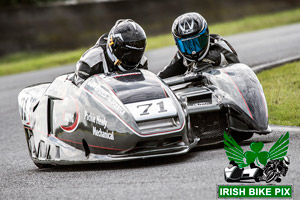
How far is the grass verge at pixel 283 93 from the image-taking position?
8.12 m

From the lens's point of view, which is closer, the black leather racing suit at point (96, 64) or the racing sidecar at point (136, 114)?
the racing sidecar at point (136, 114)

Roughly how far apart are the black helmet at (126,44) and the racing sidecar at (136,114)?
412mm

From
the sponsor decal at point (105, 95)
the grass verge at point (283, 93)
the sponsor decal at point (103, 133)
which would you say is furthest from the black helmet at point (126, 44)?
the grass verge at point (283, 93)

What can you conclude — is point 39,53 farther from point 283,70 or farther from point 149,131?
point 149,131

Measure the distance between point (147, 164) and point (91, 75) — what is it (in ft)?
4.99

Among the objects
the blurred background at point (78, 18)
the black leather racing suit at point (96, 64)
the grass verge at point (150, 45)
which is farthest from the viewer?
the blurred background at point (78, 18)

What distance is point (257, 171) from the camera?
5.28 meters

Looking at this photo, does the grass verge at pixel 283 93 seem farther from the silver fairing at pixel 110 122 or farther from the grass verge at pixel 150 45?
the grass verge at pixel 150 45

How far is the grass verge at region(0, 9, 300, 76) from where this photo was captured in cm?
1839

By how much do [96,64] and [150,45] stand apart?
13023 mm

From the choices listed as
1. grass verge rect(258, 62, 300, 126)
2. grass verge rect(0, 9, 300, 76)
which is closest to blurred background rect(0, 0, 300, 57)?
grass verge rect(0, 9, 300, 76)

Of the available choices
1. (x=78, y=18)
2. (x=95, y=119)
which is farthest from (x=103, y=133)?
(x=78, y=18)

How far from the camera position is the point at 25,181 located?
6.09 m

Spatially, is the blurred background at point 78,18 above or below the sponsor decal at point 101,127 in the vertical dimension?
below
